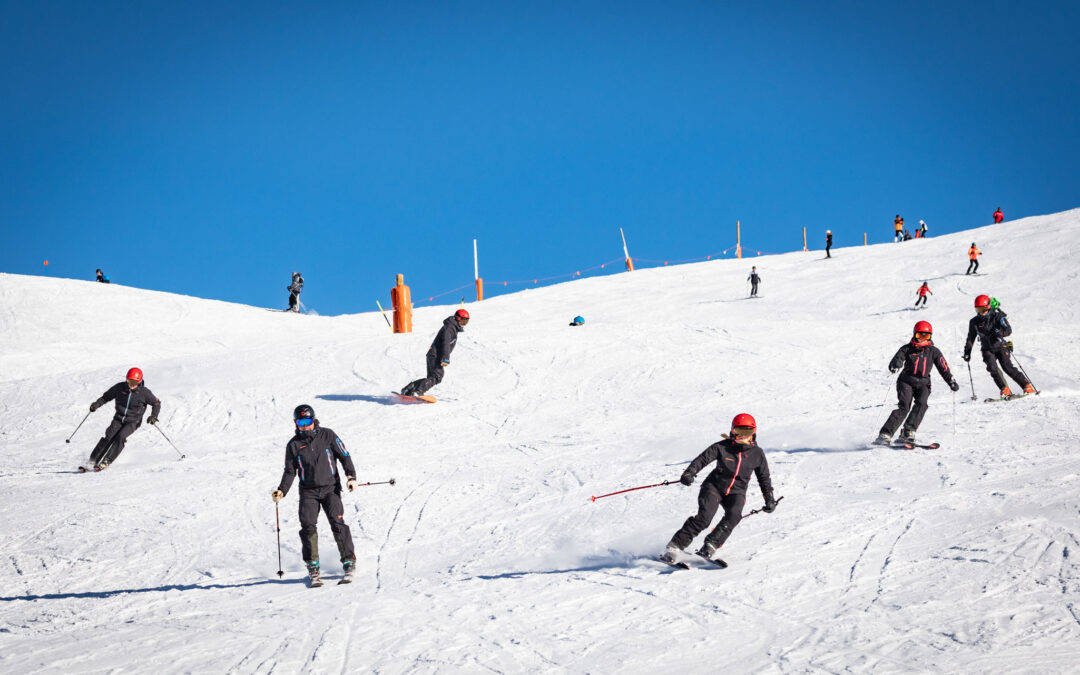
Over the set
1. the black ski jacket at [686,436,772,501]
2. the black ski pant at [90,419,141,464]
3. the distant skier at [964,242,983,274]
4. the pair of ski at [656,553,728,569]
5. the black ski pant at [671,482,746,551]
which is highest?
the distant skier at [964,242,983,274]

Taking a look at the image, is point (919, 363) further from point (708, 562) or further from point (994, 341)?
point (708, 562)

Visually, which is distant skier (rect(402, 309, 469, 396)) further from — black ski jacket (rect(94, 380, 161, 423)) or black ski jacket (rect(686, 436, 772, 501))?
black ski jacket (rect(686, 436, 772, 501))

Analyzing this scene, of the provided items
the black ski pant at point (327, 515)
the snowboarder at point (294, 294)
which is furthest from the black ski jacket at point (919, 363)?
the snowboarder at point (294, 294)

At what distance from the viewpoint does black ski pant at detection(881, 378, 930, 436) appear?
9820mm

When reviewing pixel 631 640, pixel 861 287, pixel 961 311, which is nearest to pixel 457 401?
pixel 631 640

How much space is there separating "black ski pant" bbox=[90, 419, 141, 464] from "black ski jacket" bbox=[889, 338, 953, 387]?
418 inches

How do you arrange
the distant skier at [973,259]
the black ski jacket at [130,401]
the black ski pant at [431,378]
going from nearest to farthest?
the black ski jacket at [130,401] → the black ski pant at [431,378] → the distant skier at [973,259]

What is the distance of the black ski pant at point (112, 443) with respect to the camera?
11.7 m

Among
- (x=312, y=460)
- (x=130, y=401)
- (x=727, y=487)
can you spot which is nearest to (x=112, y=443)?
(x=130, y=401)

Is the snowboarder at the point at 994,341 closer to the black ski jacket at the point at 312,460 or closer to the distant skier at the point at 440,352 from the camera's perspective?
the distant skier at the point at 440,352

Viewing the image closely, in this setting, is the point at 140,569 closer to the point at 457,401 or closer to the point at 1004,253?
the point at 457,401

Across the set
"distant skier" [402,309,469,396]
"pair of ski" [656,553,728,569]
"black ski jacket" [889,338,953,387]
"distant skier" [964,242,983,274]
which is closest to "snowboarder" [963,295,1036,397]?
"black ski jacket" [889,338,953,387]

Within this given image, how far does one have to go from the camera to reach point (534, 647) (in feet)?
17.6

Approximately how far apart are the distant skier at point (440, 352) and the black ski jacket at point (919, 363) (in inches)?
274
